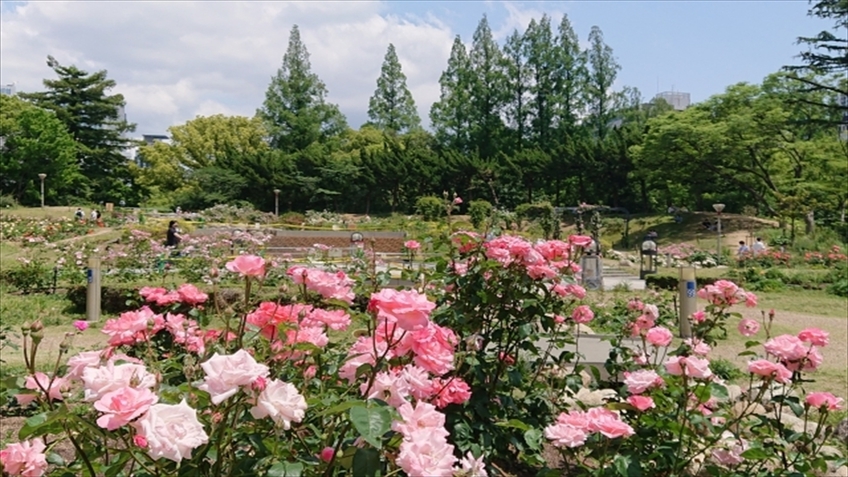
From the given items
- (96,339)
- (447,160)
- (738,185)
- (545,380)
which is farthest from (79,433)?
(447,160)

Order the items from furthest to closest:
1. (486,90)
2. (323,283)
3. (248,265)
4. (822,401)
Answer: (486,90) → (822,401) → (323,283) → (248,265)

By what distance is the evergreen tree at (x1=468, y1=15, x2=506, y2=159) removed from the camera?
39.3 metres

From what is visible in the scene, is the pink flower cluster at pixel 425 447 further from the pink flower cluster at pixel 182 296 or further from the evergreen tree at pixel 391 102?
the evergreen tree at pixel 391 102

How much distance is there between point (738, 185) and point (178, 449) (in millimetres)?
29098

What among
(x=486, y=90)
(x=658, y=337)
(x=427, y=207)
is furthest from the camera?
(x=486, y=90)

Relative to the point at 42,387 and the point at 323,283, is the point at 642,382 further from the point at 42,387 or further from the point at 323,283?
the point at 42,387

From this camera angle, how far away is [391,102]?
42.4 m

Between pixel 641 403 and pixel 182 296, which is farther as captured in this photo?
pixel 182 296

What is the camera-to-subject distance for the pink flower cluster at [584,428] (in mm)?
1324

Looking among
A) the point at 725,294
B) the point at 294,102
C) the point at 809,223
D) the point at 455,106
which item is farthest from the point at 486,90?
the point at 725,294

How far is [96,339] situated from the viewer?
241 inches

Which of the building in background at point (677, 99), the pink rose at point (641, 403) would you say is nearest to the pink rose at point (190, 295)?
the pink rose at point (641, 403)

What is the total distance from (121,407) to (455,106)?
3997 centimetres

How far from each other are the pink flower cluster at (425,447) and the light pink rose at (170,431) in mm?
289
